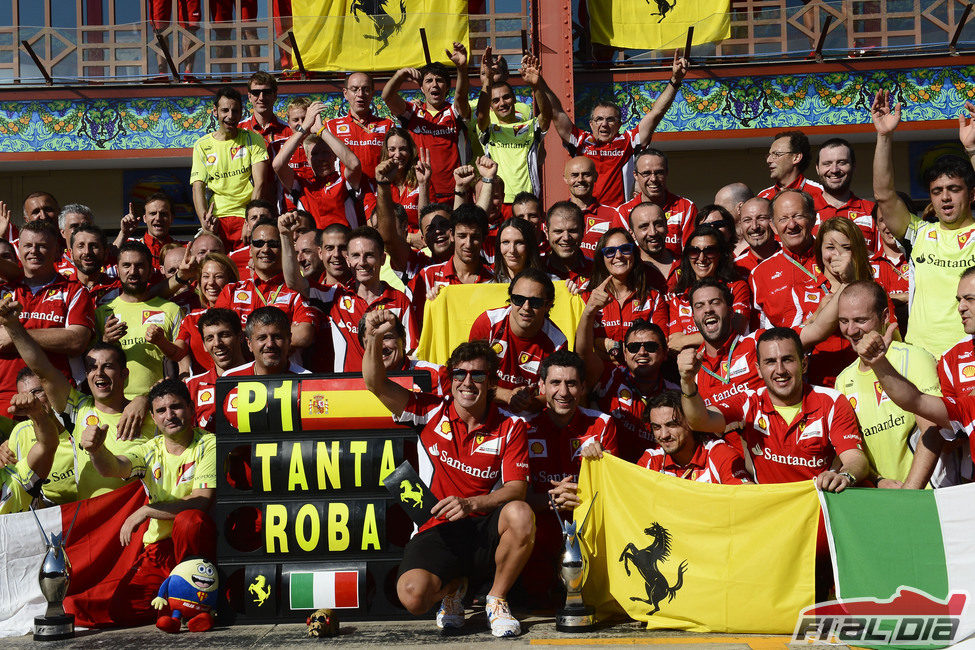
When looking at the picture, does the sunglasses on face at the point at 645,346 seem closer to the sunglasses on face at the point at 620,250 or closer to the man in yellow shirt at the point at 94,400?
the sunglasses on face at the point at 620,250

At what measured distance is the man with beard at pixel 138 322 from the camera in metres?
8.58

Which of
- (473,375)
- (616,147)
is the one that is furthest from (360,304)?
(616,147)

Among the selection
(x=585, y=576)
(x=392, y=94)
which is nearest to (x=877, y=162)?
(x=585, y=576)

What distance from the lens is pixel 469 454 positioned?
6742mm

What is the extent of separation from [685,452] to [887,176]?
10.9 ft

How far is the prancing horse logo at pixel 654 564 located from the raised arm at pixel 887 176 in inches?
149

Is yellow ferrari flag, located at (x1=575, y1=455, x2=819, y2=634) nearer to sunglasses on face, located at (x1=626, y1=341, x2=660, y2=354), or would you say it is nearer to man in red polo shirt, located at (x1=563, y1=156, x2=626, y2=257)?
sunglasses on face, located at (x1=626, y1=341, x2=660, y2=354)

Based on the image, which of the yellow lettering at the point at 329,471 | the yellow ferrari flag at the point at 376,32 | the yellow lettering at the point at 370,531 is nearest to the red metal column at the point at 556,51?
the yellow ferrari flag at the point at 376,32

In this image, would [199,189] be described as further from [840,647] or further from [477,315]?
[840,647]

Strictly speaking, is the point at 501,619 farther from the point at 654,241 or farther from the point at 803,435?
the point at 654,241

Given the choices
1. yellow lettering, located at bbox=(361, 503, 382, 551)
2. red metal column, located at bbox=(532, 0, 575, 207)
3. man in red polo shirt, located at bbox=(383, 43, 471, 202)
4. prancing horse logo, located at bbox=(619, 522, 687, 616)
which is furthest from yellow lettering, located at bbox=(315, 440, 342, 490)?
red metal column, located at bbox=(532, 0, 575, 207)

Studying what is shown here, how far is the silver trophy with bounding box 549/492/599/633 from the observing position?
20.7ft

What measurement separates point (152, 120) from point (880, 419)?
12.0 meters

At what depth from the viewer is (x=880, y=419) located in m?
6.78
